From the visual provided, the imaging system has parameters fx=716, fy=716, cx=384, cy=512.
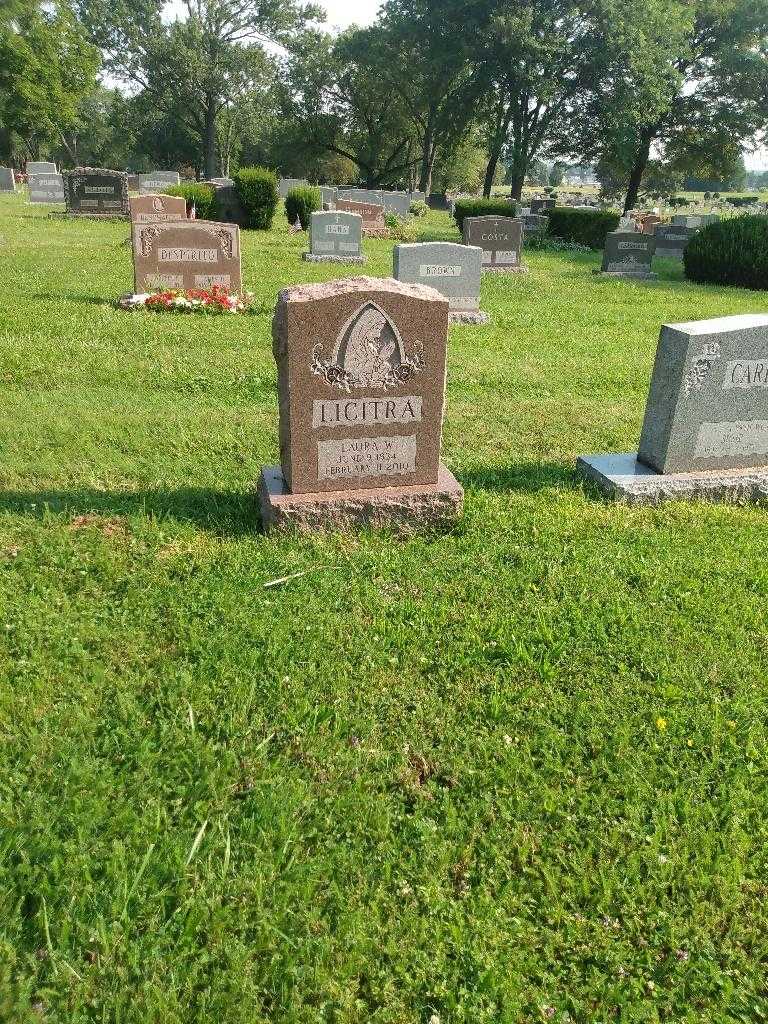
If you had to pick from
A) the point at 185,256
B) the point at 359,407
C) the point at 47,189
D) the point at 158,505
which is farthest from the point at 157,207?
the point at 359,407

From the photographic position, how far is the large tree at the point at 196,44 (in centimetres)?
4259

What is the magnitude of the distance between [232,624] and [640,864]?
6.22 ft

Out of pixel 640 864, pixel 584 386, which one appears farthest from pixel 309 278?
pixel 640 864

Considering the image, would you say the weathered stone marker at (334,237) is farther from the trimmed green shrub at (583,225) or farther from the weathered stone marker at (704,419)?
the weathered stone marker at (704,419)

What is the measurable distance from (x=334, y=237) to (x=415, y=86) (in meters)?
31.4

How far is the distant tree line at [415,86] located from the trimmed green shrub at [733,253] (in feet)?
51.8

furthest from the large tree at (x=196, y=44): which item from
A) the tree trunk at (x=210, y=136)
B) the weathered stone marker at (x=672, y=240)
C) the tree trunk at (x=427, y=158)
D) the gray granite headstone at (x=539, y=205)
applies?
the weathered stone marker at (x=672, y=240)

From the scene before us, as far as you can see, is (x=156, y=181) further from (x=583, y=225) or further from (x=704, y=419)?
(x=704, y=419)

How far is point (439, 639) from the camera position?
128 inches

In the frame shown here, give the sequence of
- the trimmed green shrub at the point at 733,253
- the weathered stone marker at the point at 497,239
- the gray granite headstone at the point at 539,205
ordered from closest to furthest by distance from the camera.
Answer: the trimmed green shrub at the point at 733,253 < the weathered stone marker at the point at 497,239 < the gray granite headstone at the point at 539,205

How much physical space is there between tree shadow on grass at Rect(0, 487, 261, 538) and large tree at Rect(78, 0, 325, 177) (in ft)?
155

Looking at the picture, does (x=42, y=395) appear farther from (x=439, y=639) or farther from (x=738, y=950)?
(x=738, y=950)

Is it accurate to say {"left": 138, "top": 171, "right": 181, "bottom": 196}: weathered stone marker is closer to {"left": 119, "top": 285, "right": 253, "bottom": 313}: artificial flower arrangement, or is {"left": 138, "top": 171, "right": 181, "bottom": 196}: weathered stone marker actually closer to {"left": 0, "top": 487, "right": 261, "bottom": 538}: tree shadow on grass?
{"left": 119, "top": 285, "right": 253, "bottom": 313}: artificial flower arrangement

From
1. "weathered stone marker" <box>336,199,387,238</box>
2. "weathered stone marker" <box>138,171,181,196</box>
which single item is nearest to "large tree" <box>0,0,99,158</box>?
"weathered stone marker" <box>138,171,181,196</box>
